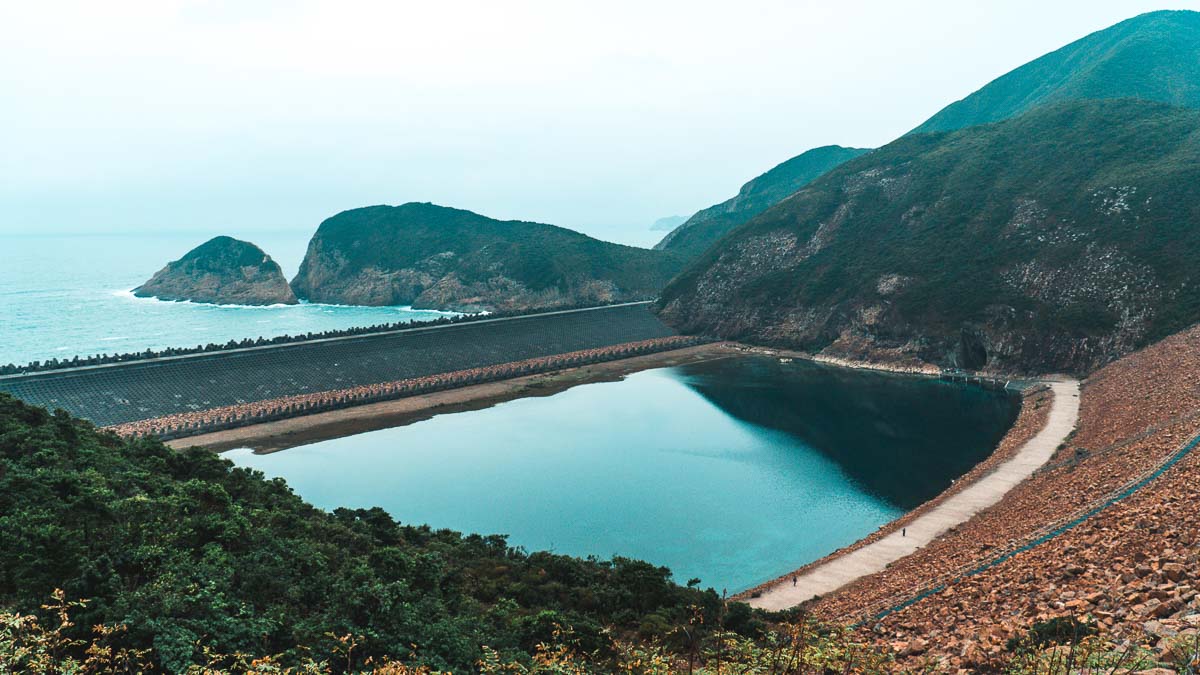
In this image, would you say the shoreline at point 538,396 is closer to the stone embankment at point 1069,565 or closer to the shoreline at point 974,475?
the shoreline at point 974,475

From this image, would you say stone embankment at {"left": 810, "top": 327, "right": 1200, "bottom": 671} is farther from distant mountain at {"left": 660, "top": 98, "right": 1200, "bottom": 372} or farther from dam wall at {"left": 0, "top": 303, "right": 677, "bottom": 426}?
dam wall at {"left": 0, "top": 303, "right": 677, "bottom": 426}

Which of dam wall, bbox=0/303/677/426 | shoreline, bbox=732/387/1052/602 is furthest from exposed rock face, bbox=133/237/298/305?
shoreline, bbox=732/387/1052/602

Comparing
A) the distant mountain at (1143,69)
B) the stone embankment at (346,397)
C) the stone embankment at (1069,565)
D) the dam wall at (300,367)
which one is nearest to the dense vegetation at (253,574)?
the stone embankment at (1069,565)

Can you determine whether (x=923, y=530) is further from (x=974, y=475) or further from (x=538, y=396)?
(x=538, y=396)

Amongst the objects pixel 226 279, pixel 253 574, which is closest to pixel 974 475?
pixel 253 574

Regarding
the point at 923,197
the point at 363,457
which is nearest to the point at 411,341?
the point at 363,457
